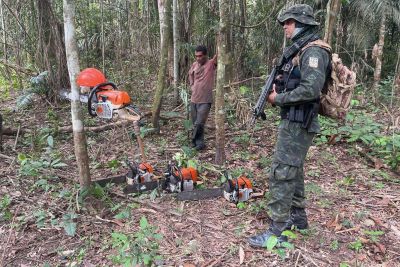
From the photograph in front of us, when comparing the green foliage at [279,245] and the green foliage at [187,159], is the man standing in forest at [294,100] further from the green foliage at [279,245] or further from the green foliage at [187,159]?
the green foliage at [187,159]

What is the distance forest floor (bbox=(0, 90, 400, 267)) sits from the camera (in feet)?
9.98

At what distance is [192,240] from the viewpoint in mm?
3266

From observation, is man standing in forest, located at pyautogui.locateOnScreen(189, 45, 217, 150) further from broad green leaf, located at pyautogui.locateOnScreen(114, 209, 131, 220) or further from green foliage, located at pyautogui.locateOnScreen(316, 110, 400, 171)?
broad green leaf, located at pyautogui.locateOnScreen(114, 209, 131, 220)

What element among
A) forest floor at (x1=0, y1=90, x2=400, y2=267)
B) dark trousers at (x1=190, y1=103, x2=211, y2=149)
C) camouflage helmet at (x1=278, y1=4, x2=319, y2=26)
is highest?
camouflage helmet at (x1=278, y1=4, x2=319, y2=26)

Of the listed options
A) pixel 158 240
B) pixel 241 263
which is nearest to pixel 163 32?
pixel 158 240

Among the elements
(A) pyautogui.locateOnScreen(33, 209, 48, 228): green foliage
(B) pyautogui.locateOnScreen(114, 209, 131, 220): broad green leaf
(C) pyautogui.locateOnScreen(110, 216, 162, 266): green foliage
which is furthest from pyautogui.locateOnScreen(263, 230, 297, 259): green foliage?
(A) pyautogui.locateOnScreen(33, 209, 48, 228): green foliage

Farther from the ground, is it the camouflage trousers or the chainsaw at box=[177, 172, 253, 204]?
the camouflage trousers

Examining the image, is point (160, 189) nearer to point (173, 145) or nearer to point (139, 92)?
point (173, 145)

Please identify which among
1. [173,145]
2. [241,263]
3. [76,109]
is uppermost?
[76,109]

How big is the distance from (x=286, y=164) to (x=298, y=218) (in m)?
0.72

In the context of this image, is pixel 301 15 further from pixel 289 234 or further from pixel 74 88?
pixel 74 88

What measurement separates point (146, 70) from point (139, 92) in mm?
740

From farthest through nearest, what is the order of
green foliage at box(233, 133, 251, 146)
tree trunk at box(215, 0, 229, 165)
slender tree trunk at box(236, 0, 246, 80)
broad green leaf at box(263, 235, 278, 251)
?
slender tree trunk at box(236, 0, 246, 80), green foliage at box(233, 133, 251, 146), tree trunk at box(215, 0, 229, 165), broad green leaf at box(263, 235, 278, 251)

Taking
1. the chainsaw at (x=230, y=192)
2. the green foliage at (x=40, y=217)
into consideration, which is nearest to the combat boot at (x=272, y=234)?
the chainsaw at (x=230, y=192)
